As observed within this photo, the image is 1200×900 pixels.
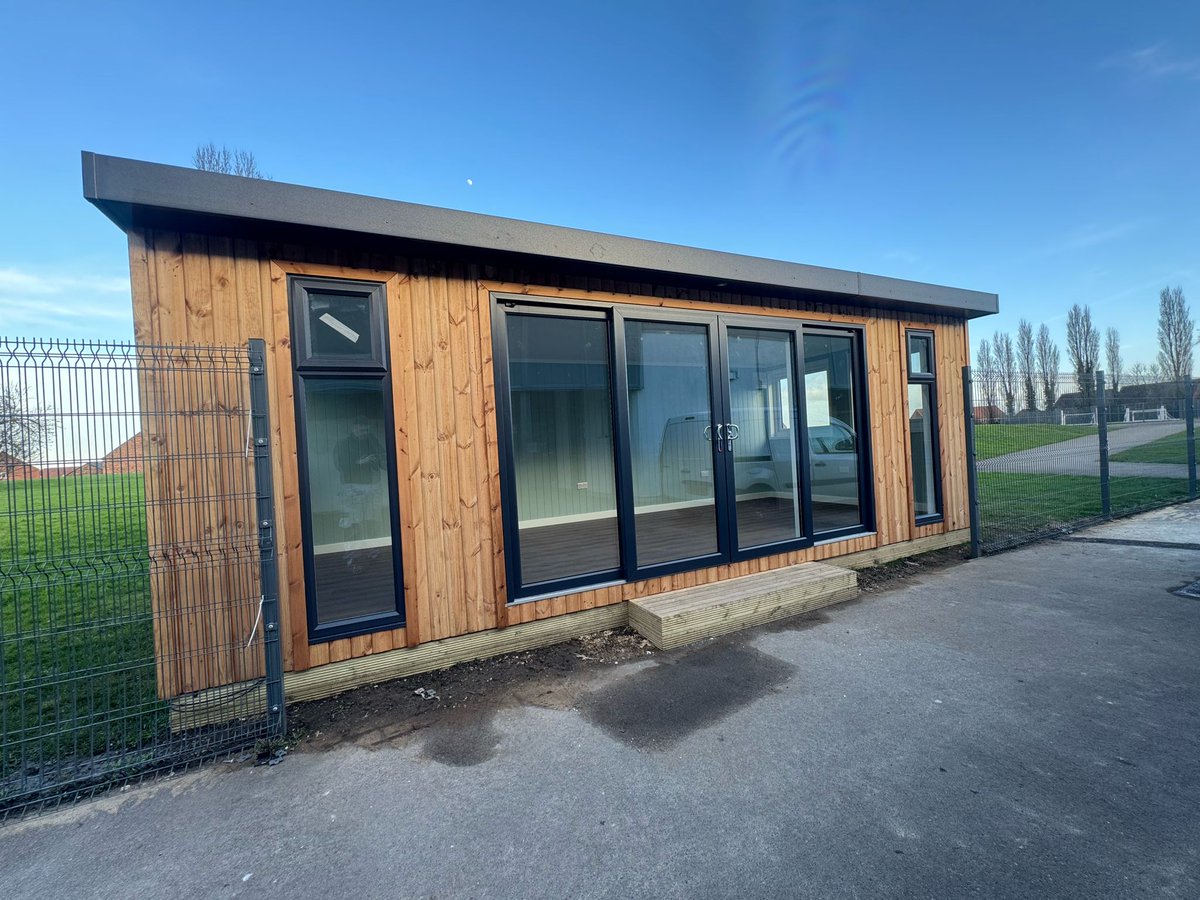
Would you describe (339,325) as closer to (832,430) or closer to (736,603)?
(736,603)

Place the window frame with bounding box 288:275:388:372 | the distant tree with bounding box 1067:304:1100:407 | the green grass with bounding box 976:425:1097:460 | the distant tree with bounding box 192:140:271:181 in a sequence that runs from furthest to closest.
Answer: the distant tree with bounding box 1067:304:1100:407 → the distant tree with bounding box 192:140:271:181 → the green grass with bounding box 976:425:1097:460 → the window frame with bounding box 288:275:388:372

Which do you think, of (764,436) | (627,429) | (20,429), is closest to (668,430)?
(764,436)

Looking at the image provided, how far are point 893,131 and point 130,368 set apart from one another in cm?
1018

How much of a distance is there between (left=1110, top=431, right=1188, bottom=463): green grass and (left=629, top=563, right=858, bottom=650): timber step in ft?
20.8

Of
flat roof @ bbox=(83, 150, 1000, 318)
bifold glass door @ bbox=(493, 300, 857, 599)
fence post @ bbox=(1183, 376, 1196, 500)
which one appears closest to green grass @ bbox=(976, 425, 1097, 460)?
bifold glass door @ bbox=(493, 300, 857, 599)

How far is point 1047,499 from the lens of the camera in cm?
700

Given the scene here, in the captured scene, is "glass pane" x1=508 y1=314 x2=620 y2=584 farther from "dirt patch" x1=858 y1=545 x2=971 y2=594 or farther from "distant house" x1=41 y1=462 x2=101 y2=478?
"dirt patch" x1=858 y1=545 x2=971 y2=594

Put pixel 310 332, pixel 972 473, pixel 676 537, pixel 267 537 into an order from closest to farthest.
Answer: pixel 267 537
pixel 310 332
pixel 676 537
pixel 972 473

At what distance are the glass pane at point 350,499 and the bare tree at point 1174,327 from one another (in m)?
45.2

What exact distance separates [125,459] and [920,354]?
670cm

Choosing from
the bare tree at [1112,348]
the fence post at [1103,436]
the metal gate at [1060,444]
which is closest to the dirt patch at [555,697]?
the metal gate at [1060,444]

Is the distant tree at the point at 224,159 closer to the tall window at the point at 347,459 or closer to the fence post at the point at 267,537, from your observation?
the tall window at the point at 347,459

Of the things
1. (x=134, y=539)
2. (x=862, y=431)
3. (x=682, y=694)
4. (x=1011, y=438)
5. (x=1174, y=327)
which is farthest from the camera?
(x=1174, y=327)

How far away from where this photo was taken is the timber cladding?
2.65 meters
